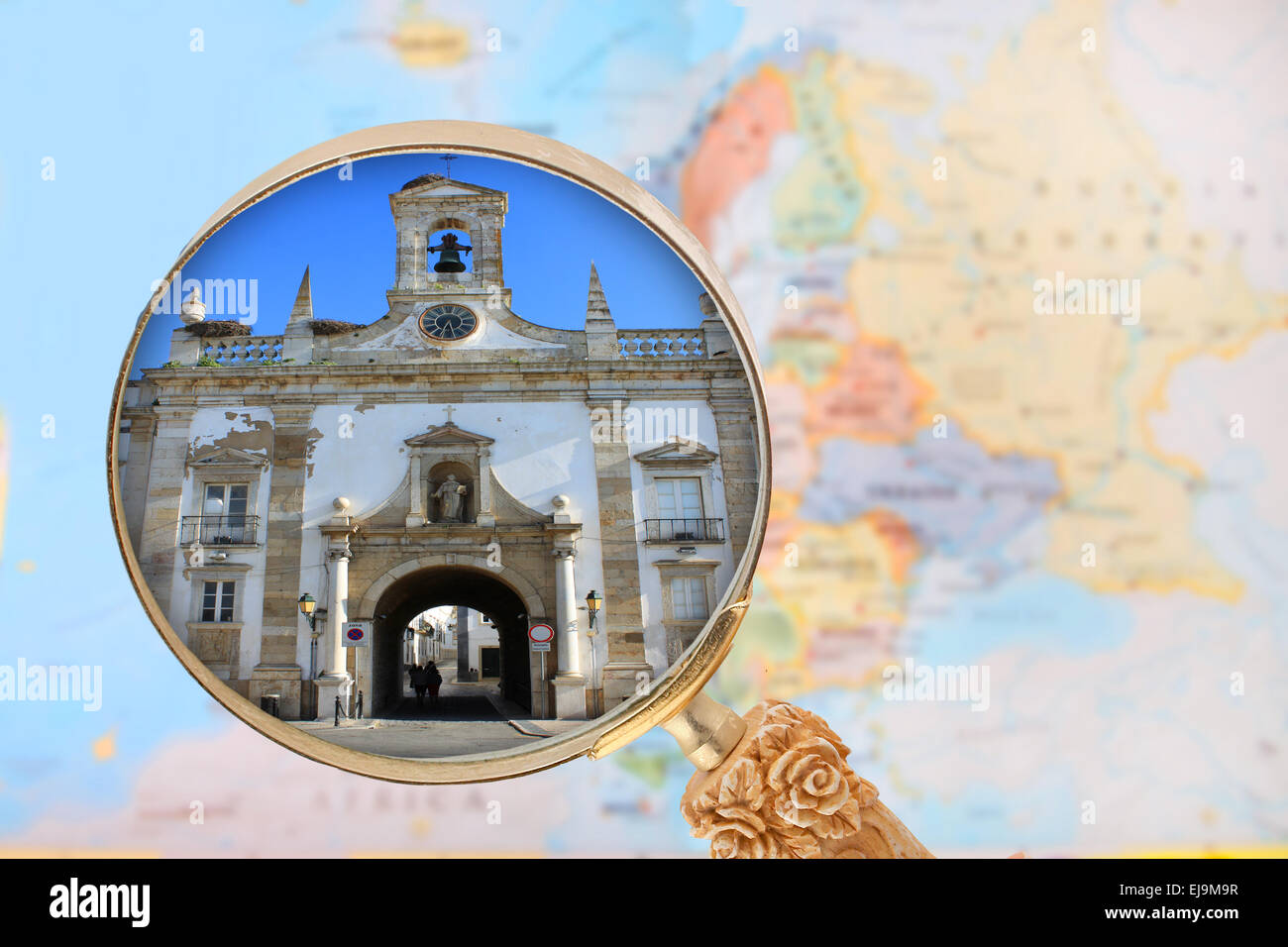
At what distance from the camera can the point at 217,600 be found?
6.27 feet

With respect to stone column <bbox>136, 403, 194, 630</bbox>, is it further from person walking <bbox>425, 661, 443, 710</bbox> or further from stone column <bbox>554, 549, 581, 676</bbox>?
stone column <bbox>554, 549, 581, 676</bbox>

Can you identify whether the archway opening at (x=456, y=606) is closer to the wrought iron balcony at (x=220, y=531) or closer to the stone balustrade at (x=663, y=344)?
the wrought iron balcony at (x=220, y=531)

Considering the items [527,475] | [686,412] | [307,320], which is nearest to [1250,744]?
[686,412]

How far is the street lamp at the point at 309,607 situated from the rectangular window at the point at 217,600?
146 millimetres

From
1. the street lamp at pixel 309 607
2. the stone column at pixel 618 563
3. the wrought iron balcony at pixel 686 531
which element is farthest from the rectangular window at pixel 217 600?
the wrought iron balcony at pixel 686 531

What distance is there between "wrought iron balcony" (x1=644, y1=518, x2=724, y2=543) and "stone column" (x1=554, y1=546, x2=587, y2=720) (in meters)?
0.23

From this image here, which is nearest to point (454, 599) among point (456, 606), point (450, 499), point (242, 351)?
point (456, 606)

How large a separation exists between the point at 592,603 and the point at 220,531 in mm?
831

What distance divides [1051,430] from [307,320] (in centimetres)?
277

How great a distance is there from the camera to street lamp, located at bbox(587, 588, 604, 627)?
1.99 meters

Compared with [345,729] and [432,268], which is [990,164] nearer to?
[432,268]

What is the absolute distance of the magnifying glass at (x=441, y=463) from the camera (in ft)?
6.36

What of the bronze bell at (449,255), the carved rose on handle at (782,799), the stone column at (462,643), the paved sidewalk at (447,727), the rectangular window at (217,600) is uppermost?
the bronze bell at (449,255)

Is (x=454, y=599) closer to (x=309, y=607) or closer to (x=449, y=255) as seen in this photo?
(x=309, y=607)
